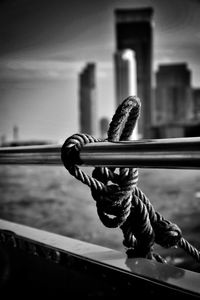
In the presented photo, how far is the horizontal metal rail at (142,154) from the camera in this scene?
74 cm

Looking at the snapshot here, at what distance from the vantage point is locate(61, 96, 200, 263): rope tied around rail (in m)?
0.97

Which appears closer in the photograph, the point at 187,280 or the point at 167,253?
the point at 187,280

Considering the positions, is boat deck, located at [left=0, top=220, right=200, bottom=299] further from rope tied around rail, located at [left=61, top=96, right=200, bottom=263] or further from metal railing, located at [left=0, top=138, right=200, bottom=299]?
rope tied around rail, located at [left=61, top=96, right=200, bottom=263]

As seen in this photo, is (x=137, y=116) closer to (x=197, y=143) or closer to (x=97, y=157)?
(x=97, y=157)

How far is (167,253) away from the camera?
25500 millimetres

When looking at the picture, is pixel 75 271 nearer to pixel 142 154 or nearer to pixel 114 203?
pixel 114 203

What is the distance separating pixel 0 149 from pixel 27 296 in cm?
54

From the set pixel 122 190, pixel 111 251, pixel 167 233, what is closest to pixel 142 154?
pixel 122 190

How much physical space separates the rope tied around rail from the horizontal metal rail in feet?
0.12

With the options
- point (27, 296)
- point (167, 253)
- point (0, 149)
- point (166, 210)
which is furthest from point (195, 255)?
point (166, 210)

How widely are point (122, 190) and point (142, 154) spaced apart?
0.18 metres

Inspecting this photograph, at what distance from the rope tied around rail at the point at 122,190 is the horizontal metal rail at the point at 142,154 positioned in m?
0.04

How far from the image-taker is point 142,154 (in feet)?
2.72

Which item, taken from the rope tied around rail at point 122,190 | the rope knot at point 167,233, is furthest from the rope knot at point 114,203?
the rope knot at point 167,233
